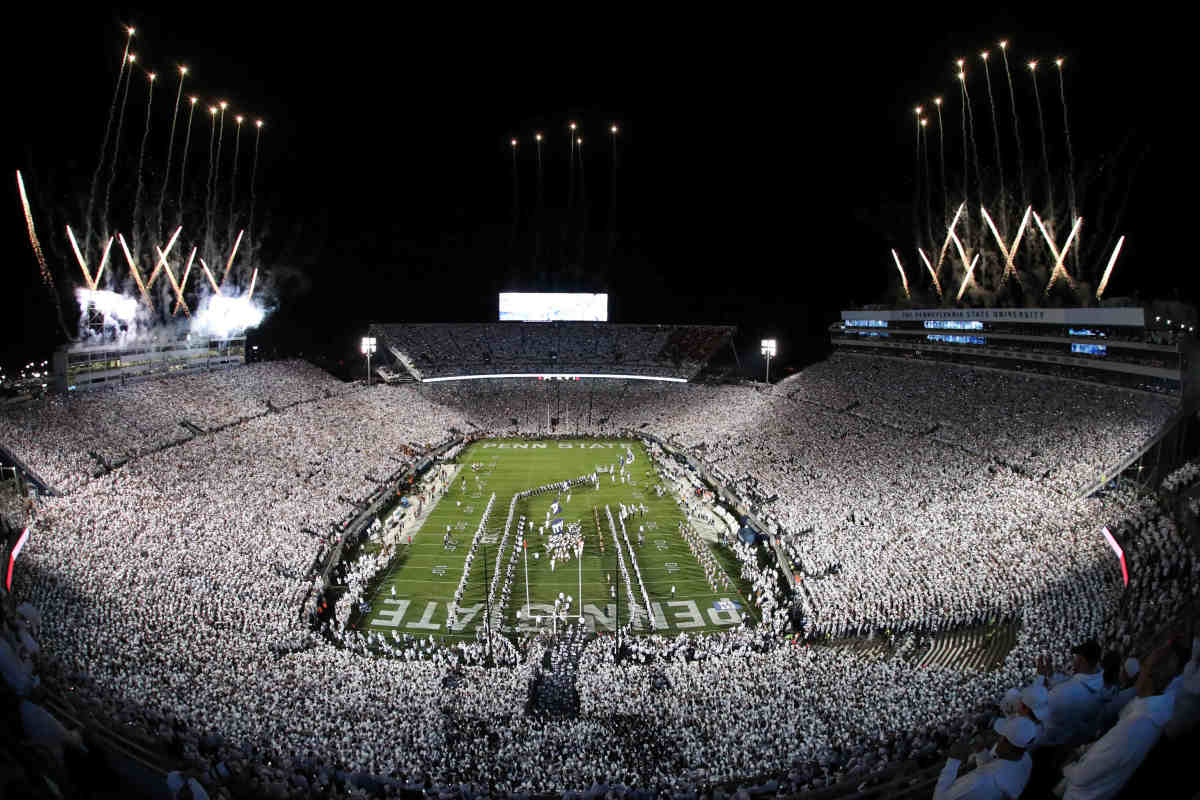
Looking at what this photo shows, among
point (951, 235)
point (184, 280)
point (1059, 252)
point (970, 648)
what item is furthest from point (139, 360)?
point (1059, 252)

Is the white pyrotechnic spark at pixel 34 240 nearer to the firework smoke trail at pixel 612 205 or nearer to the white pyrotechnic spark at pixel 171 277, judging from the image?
the white pyrotechnic spark at pixel 171 277

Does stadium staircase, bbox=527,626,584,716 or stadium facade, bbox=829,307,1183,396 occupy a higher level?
stadium facade, bbox=829,307,1183,396

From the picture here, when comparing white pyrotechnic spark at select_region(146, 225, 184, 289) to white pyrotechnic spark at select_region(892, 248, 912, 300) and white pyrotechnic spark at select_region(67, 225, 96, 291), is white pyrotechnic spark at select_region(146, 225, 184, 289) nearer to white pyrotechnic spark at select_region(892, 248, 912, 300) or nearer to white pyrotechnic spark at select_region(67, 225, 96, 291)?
white pyrotechnic spark at select_region(67, 225, 96, 291)

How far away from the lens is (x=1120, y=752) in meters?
2.62

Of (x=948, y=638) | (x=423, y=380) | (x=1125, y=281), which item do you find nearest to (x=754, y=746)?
(x=948, y=638)

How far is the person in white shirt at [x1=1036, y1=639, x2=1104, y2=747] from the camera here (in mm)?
3709

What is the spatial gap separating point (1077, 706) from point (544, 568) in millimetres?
21706

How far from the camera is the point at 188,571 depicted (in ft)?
64.0

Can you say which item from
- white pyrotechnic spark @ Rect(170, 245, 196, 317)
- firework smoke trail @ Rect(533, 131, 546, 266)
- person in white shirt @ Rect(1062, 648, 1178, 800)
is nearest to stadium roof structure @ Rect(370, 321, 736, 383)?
firework smoke trail @ Rect(533, 131, 546, 266)

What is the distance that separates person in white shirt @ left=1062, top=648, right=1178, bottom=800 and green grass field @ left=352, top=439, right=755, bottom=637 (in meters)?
17.8

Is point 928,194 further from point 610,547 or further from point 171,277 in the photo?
point 171,277

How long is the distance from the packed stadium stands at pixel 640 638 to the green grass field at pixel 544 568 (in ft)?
5.06

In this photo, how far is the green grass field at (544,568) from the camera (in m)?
20.6

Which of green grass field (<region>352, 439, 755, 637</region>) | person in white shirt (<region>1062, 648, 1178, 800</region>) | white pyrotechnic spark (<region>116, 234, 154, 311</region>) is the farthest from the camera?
white pyrotechnic spark (<region>116, 234, 154, 311</region>)
